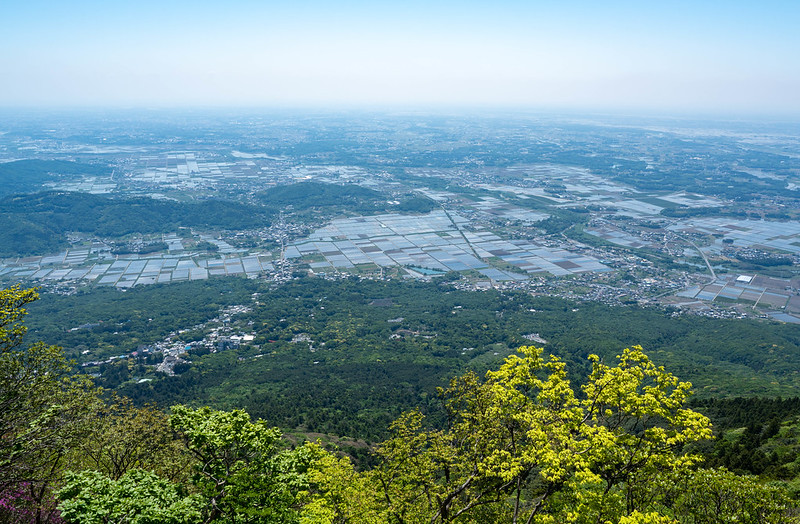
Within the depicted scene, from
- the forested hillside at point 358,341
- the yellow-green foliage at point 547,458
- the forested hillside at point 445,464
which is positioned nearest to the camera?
the yellow-green foliage at point 547,458

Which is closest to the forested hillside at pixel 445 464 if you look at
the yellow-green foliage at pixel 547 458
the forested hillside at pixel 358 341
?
the yellow-green foliage at pixel 547 458

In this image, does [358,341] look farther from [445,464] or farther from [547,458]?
[547,458]

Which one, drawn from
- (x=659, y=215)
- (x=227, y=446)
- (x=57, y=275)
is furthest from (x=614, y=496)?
(x=659, y=215)

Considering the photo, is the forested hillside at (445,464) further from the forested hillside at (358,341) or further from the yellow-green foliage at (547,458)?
the forested hillside at (358,341)

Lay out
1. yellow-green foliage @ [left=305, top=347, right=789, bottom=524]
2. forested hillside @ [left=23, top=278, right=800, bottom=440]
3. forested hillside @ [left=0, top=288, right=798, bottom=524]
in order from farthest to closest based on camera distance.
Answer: forested hillside @ [left=23, top=278, right=800, bottom=440] < forested hillside @ [left=0, top=288, right=798, bottom=524] < yellow-green foliage @ [left=305, top=347, right=789, bottom=524]

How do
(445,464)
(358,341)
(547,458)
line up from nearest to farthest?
1. (547,458)
2. (445,464)
3. (358,341)

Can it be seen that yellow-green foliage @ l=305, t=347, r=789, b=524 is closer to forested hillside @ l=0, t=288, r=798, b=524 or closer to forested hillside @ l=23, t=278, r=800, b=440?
forested hillside @ l=0, t=288, r=798, b=524

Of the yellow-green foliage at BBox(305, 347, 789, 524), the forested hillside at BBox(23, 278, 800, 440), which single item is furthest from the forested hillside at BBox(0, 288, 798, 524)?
the forested hillside at BBox(23, 278, 800, 440)

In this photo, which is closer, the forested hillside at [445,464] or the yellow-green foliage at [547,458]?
the yellow-green foliage at [547,458]

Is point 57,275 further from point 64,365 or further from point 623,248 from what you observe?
point 623,248

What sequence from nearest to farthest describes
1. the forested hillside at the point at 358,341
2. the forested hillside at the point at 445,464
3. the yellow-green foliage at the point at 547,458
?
1. the yellow-green foliage at the point at 547,458
2. the forested hillside at the point at 445,464
3. the forested hillside at the point at 358,341

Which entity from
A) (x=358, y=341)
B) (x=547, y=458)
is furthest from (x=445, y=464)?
(x=358, y=341)
